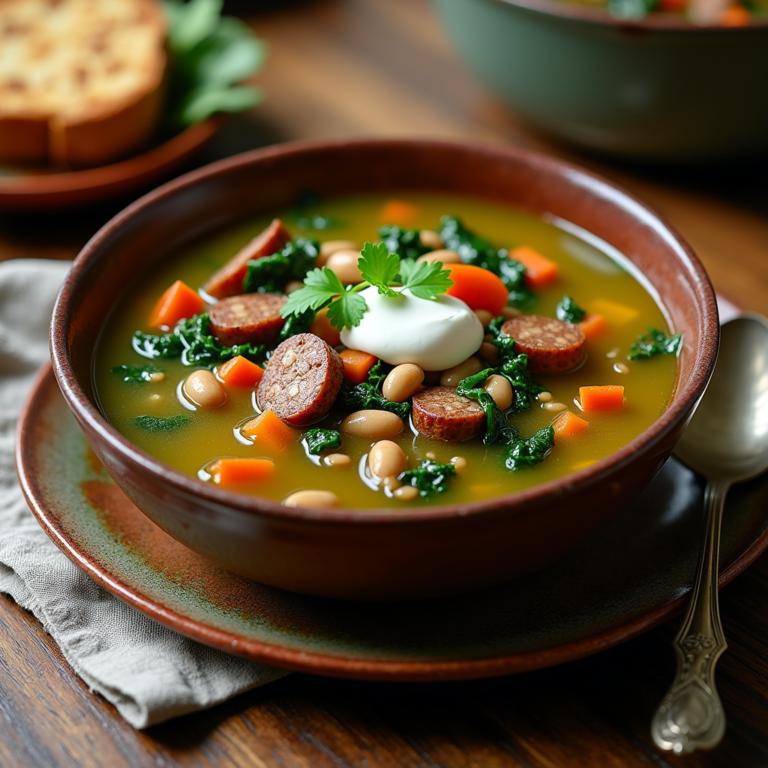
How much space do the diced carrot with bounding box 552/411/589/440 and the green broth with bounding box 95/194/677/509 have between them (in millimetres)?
23

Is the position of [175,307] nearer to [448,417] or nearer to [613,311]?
[448,417]

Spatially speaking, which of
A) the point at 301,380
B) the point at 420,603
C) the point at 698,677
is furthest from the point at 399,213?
the point at 698,677

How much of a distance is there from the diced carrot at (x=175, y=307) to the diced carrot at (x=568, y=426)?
1.06 m

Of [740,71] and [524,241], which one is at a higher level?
[740,71]

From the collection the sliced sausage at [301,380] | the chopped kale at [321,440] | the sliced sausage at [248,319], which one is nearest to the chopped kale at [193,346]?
the sliced sausage at [248,319]

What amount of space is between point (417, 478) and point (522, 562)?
316 millimetres

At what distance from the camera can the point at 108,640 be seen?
2020 millimetres

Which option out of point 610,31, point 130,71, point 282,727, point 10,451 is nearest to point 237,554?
point 282,727

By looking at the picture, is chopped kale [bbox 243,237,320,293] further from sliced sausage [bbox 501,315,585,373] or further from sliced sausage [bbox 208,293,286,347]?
sliced sausage [bbox 501,315,585,373]

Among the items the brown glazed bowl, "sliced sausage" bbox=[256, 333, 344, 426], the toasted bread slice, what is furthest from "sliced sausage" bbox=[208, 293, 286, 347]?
the toasted bread slice

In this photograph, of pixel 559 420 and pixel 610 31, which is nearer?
pixel 559 420

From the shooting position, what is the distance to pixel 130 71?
12.3ft

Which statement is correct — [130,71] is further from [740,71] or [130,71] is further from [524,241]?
[740,71]

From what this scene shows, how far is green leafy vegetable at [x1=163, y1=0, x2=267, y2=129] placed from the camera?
154 inches
